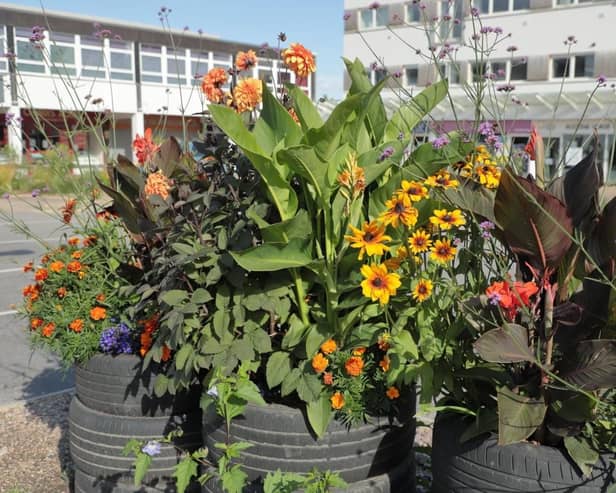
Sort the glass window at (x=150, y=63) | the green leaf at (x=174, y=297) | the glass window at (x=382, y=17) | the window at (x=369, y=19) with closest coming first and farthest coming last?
the green leaf at (x=174, y=297) → the glass window at (x=382, y=17) → the window at (x=369, y=19) → the glass window at (x=150, y=63)

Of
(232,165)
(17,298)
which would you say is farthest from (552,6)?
(232,165)

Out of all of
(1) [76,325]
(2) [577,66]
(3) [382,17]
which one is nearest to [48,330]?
(1) [76,325]

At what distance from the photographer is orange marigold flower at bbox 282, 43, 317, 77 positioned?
8.13 ft

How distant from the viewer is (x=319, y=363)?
7.52 ft

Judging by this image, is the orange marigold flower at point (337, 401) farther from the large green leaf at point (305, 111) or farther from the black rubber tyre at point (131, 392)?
the large green leaf at point (305, 111)

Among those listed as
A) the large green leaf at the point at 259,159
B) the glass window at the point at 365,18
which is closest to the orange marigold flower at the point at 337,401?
the large green leaf at the point at 259,159

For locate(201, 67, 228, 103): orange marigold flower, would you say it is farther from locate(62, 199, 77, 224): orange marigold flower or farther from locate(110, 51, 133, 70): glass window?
locate(110, 51, 133, 70): glass window

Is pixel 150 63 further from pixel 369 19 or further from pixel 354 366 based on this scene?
pixel 354 366

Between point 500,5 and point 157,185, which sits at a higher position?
point 500,5

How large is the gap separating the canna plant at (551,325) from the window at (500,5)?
28373 mm

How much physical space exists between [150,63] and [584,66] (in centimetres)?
2076

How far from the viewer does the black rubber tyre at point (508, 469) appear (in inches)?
71.2

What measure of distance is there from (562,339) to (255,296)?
3.32ft

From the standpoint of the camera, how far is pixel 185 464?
2375mm
